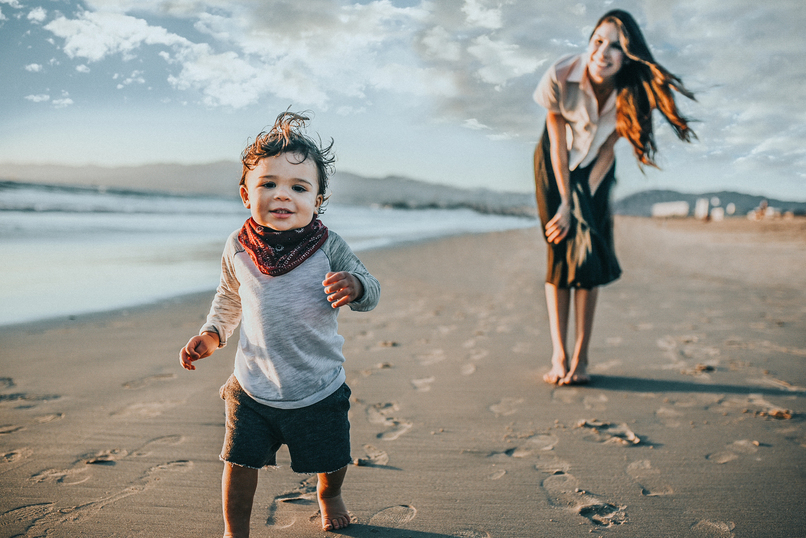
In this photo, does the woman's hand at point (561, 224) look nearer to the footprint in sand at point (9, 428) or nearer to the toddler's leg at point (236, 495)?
the toddler's leg at point (236, 495)

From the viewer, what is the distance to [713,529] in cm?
165

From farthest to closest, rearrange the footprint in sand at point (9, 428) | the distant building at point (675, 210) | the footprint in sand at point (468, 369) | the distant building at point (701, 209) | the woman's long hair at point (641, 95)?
1. the distant building at point (675, 210)
2. the distant building at point (701, 209)
3. the footprint in sand at point (468, 369)
4. the woman's long hair at point (641, 95)
5. the footprint in sand at point (9, 428)

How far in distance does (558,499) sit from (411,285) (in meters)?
4.75

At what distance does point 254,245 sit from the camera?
1575 millimetres

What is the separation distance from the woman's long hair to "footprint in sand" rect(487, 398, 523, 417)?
5.00 ft

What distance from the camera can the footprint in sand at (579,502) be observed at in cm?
170

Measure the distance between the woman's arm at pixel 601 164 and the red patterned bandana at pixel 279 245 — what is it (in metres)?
1.97

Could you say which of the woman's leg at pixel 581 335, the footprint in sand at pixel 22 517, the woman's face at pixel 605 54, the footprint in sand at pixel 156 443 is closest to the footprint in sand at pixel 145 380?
the footprint in sand at pixel 156 443

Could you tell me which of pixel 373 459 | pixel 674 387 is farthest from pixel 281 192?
pixel 674 387

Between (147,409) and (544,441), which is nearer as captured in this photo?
(544,441)

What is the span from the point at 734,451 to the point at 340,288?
183 centimetres

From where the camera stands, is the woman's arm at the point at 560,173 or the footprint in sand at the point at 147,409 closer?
the footprint in sand at the point at 147,409

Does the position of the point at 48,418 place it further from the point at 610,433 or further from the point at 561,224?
the point at 561,224

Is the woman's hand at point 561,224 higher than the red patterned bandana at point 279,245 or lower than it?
higher
